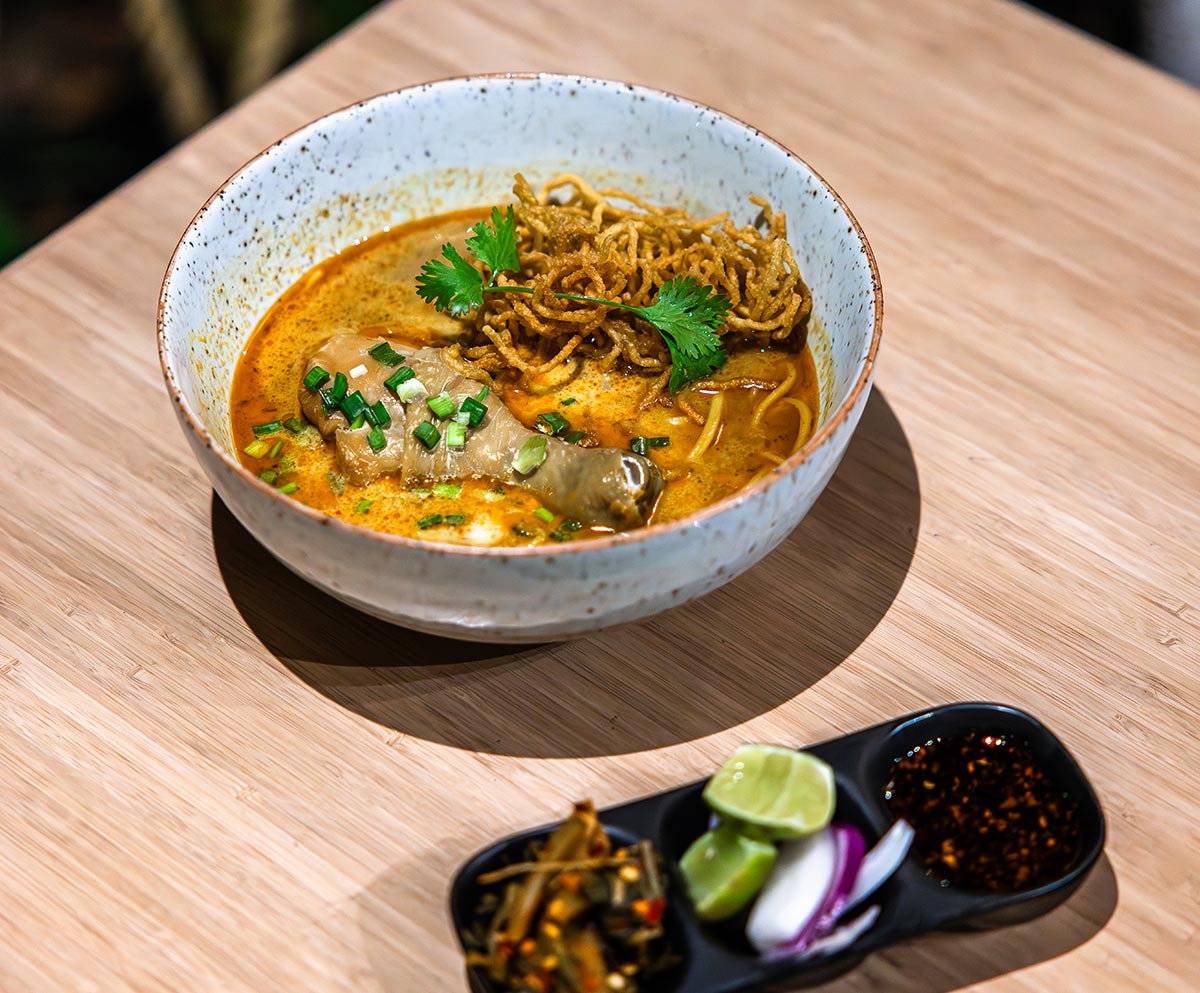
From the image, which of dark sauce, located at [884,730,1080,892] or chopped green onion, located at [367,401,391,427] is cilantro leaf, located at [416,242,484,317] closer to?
chopped green onion, located at [367,401,391,427]

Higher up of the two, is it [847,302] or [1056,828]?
[847,302]

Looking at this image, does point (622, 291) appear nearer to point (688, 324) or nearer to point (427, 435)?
point (688, 324)

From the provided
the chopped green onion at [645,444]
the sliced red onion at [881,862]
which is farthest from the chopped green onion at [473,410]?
the sliced red onion at [881,862]

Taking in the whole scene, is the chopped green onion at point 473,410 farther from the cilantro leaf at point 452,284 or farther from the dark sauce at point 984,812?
the dark sauce at point 984,812

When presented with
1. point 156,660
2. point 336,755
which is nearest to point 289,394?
point 156,660

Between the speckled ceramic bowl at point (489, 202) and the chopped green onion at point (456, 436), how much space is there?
0.43m

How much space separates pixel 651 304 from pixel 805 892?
1349 mm

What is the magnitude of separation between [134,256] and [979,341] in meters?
2.17

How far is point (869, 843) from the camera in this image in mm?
2025

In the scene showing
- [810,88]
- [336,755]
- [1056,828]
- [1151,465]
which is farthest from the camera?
[810,88]

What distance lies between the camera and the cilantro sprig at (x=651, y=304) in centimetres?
265

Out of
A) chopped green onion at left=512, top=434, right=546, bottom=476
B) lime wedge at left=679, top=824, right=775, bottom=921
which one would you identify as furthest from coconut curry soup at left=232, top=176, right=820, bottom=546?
lime wedge at left=679, top=824, right=775, bottom=921

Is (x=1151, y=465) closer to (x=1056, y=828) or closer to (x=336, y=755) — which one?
(x=1056, y=828)

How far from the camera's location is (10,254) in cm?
453
